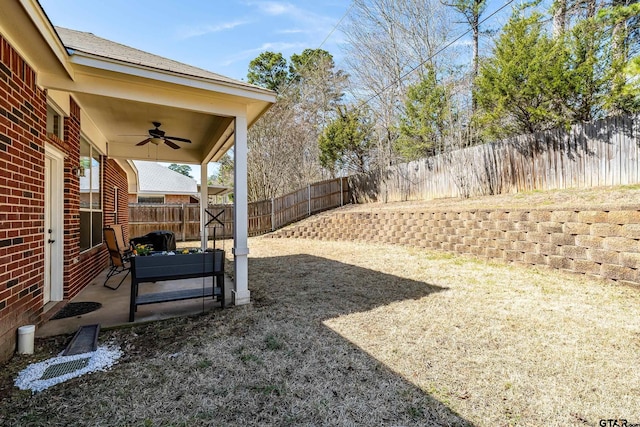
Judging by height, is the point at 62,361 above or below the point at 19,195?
below

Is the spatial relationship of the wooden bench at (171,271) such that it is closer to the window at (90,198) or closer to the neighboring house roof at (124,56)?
the neighboring house roof at (124,56)

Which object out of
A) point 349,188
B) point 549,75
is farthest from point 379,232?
point 549,75

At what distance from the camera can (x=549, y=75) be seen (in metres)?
7.51

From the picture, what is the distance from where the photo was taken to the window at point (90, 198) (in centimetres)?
501

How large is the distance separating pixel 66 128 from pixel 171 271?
2.48 m

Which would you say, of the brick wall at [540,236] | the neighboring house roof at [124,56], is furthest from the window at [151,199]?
the neighboring house roof at [124,56]

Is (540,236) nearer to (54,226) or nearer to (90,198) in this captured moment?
(54,226)

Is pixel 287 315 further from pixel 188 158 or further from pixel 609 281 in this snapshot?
pixel 188 158

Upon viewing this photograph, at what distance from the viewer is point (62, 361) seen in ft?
8.38

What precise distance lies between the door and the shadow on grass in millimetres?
2439

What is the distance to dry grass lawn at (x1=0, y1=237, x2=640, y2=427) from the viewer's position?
6.32ft

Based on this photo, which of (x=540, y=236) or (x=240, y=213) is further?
→ (x=540, y=236)

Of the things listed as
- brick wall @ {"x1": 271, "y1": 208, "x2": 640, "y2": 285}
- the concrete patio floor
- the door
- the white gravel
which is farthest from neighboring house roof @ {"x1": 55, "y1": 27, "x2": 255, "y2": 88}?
brick wall @ {"x1": 271, "y1": 208, "x2": 640, "y2": 285}

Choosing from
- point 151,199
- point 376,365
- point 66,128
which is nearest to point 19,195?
point 66,128
